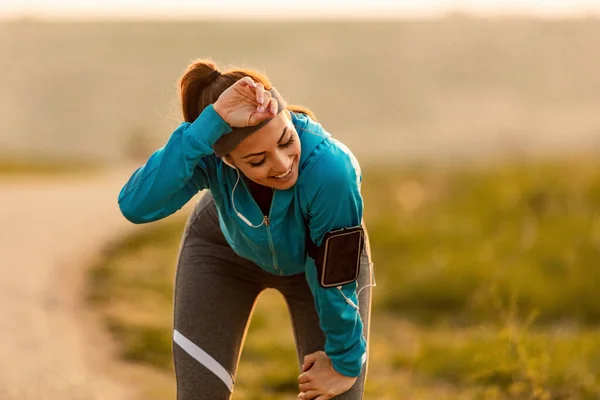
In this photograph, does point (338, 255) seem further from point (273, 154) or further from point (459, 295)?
point (459, 295)

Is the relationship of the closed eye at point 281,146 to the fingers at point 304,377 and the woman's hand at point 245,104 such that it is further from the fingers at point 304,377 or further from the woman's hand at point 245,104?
the fingers at point 304,377

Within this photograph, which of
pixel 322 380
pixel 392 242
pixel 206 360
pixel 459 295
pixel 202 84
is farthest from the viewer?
pixel 392 242

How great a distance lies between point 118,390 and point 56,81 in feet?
77.7

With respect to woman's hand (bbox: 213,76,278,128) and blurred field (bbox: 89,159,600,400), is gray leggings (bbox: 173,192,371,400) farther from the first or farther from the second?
blurred field (bbox: 89,159,600,400)

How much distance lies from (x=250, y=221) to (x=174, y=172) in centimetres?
31

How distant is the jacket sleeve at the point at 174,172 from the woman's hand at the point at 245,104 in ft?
0.10

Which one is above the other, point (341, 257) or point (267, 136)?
point (267, 136)

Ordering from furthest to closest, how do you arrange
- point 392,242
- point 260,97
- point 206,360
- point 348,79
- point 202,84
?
point 348,79, point 392,242, point 206,360, point 202,84, point 260,97

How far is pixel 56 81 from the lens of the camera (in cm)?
2798

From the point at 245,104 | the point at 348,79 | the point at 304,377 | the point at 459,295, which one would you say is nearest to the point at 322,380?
the point at 304,377

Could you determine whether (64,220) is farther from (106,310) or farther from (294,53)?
(294,53)

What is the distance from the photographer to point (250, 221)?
310cm

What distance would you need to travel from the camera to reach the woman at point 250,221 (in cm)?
291

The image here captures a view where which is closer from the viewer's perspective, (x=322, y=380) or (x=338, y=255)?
(x=338, y=255)
